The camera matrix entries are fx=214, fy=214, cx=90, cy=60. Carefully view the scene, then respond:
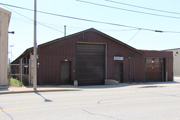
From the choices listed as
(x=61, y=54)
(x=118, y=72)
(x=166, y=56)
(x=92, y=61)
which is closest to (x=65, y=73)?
(x=61, y=54)

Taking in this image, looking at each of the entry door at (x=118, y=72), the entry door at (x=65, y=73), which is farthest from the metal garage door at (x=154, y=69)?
the entry door at (x=65, y=73)

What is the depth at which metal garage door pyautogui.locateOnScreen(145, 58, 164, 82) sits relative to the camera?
23812mm

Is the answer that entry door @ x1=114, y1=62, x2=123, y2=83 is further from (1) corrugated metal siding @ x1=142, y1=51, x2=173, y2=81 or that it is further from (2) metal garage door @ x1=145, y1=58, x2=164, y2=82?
(1) corrugated metal siding @ x1=142, y1=51, x2=173, y2=81

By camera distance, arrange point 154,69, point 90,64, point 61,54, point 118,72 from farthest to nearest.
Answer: point 154,69
point 118,72
point 90,64
point 61,54

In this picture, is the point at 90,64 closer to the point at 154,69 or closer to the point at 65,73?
the point at 65,73

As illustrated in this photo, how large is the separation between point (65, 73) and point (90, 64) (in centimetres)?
262

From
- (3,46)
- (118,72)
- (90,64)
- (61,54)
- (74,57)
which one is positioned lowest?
(118,72)

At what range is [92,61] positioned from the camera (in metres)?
20.7

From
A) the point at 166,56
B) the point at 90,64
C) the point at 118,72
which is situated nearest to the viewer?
the point at 90,64

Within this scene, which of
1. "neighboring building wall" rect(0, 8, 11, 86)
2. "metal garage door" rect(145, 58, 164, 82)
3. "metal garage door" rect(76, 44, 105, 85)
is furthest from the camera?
"metal garage door" rect(145, 58, 164, 82)

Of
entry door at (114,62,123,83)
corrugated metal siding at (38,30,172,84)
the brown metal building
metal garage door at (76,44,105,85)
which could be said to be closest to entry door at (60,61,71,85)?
the brown metal building

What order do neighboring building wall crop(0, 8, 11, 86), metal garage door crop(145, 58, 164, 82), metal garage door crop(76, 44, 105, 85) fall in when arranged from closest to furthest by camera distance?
neighboring building wall crop(0, 8, 11, 86) → metal garage door crop(76, 44, 105, 85) → metal garage door crop(145, 58, 164, 82)

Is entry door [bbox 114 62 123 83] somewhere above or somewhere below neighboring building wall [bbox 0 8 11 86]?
below

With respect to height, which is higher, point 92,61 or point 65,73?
point 92,61
